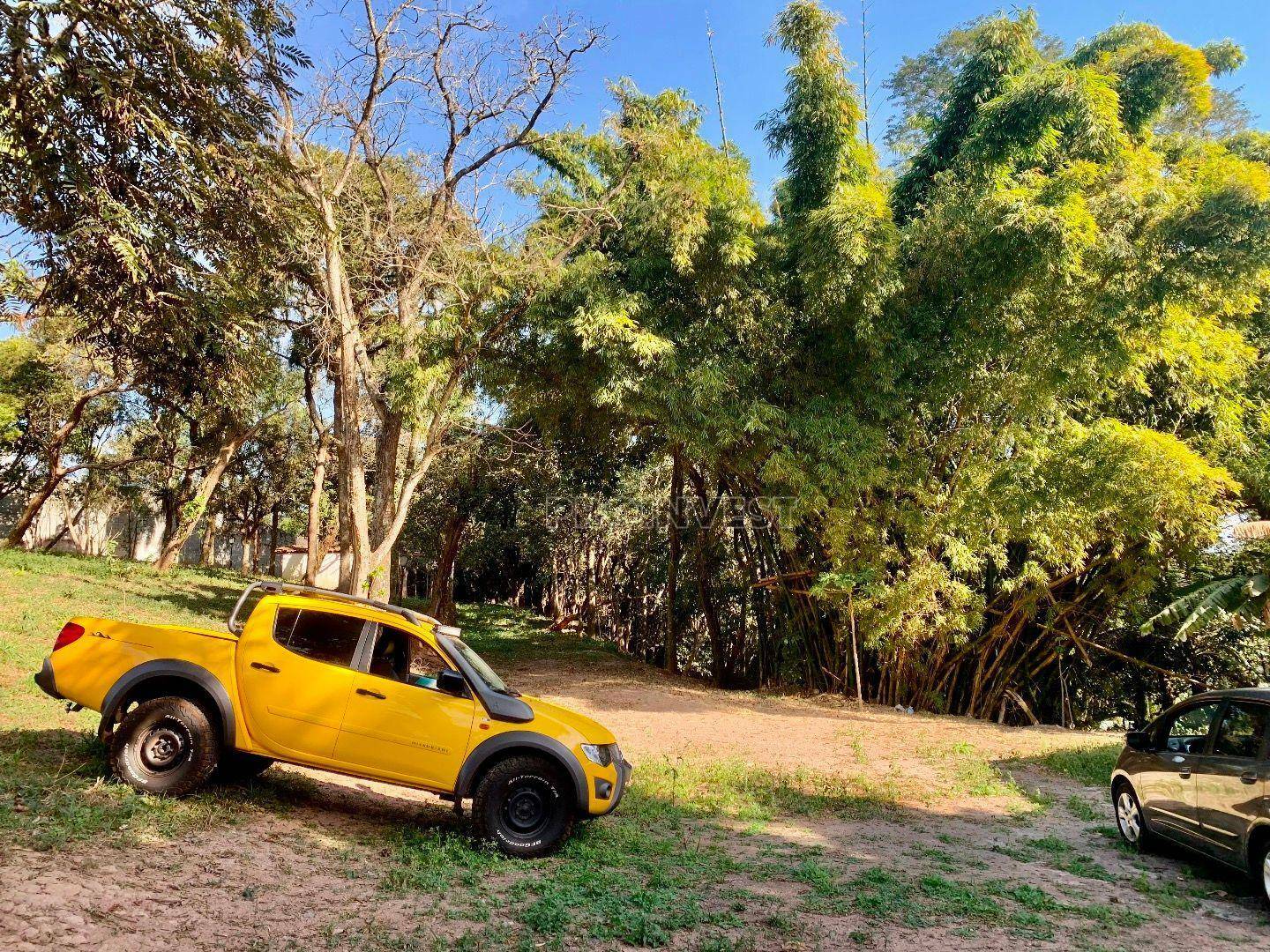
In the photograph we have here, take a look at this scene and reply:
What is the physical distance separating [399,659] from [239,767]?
1.60 meters

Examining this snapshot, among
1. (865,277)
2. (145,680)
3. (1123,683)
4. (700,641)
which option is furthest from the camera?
(700,641)

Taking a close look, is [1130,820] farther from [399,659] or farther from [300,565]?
[300,565]

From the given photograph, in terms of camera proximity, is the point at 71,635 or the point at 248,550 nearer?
the point at 71,635

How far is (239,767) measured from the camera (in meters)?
5.75

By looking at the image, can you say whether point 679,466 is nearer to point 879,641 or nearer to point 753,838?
point 879,641

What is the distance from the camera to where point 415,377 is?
1122cm

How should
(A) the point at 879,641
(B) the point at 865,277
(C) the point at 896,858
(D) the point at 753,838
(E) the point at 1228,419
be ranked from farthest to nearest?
(A) the point at 879,641 < (E) the point at 1228,419 < (B) the point at 865,277 < (D) the point at 753,838 < (C) the point at 896,858

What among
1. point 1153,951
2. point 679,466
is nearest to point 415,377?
point 679,466

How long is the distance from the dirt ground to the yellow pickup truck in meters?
0.53

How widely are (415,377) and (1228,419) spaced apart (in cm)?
1095

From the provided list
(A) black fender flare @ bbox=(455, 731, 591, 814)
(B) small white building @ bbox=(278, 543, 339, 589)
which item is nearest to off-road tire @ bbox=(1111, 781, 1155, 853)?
(A) black fender flare @ bbox=(455, 731, 591, 814)

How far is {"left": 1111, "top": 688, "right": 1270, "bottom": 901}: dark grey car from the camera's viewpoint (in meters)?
4.60

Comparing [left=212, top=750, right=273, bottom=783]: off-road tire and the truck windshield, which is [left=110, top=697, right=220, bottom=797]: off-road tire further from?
the truck windshield

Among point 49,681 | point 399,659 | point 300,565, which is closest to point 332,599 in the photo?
point 399,659
